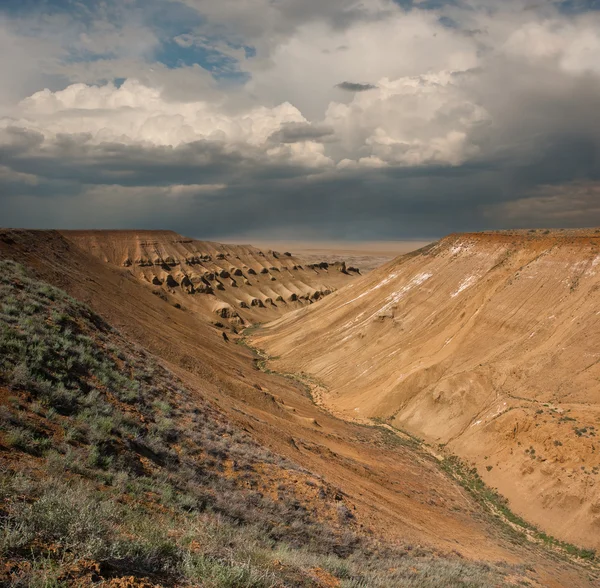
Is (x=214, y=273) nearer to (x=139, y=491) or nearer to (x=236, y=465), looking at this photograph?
(x=236, y=465)

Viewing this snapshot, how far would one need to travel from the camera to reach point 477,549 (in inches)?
621

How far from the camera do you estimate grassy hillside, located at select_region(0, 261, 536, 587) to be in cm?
505

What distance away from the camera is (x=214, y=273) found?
94438 millimetres

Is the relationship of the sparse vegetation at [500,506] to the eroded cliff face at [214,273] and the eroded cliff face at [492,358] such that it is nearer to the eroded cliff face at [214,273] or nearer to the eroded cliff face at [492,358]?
the eroded cliff face at [492,358]

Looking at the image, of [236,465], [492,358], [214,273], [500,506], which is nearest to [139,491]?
[236,465]

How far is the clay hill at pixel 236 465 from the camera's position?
18.2 feet

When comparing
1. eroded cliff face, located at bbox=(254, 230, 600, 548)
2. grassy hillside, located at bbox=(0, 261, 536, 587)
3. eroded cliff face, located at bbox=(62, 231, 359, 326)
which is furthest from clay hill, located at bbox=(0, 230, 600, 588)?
eroded cliff face, located at bbox=(62, 231, 359, 326)

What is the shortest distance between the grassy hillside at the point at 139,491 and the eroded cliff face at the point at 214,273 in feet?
211

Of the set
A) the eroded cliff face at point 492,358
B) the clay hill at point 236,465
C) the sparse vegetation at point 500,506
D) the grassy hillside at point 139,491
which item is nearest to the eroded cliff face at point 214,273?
the eroded cliff face at point 492,358

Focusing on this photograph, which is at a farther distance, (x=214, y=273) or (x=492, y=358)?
(x=214, y=273)

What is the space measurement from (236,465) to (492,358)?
26473 mm

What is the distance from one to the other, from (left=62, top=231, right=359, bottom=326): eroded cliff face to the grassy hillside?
6438 cm

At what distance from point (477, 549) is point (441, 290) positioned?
3424cm

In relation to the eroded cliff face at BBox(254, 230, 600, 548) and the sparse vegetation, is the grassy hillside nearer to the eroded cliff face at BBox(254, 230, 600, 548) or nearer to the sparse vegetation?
the sparse vegetation
